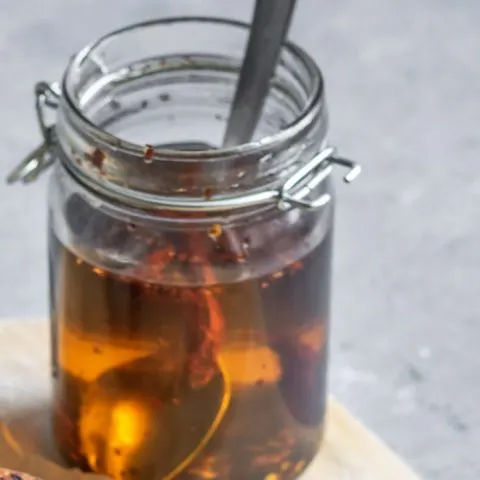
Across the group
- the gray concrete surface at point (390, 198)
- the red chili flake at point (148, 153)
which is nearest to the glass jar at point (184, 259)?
the red chili flake at point (148, 153)

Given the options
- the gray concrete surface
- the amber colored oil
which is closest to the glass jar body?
the amber colored oil

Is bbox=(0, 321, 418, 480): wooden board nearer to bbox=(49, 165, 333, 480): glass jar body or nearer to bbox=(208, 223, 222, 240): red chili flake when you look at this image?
bbox=(49, 165, 333, 480): glass jar body

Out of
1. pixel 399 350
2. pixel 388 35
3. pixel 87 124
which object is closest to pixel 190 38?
pixel 87 124

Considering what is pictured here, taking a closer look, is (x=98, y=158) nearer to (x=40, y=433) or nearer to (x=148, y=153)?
(x=148, y=153)

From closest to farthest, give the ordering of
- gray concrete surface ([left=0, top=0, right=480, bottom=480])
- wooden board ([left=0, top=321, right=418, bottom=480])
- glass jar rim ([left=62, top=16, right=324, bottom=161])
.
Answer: glass jar rim ([left=62, top=16, right=324, bottom=161]) → wooden board ([left=0, top=321, right=418, bottom=480]) → gray concrete surface ([left=0, top=0, right=480, bottom=480])

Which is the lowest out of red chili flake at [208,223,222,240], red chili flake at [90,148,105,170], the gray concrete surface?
the gray concrete surface

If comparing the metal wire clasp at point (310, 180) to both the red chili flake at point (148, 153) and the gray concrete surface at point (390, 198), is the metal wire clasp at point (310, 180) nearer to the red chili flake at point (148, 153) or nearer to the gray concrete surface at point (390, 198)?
the red chili flake at point (148, 153)

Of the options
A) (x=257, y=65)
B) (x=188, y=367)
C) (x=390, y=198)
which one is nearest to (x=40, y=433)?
(x=188, y=367)

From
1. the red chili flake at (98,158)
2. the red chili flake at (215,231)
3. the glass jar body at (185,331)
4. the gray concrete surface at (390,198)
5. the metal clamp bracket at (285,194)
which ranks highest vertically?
the red chili flake at (98,158)
